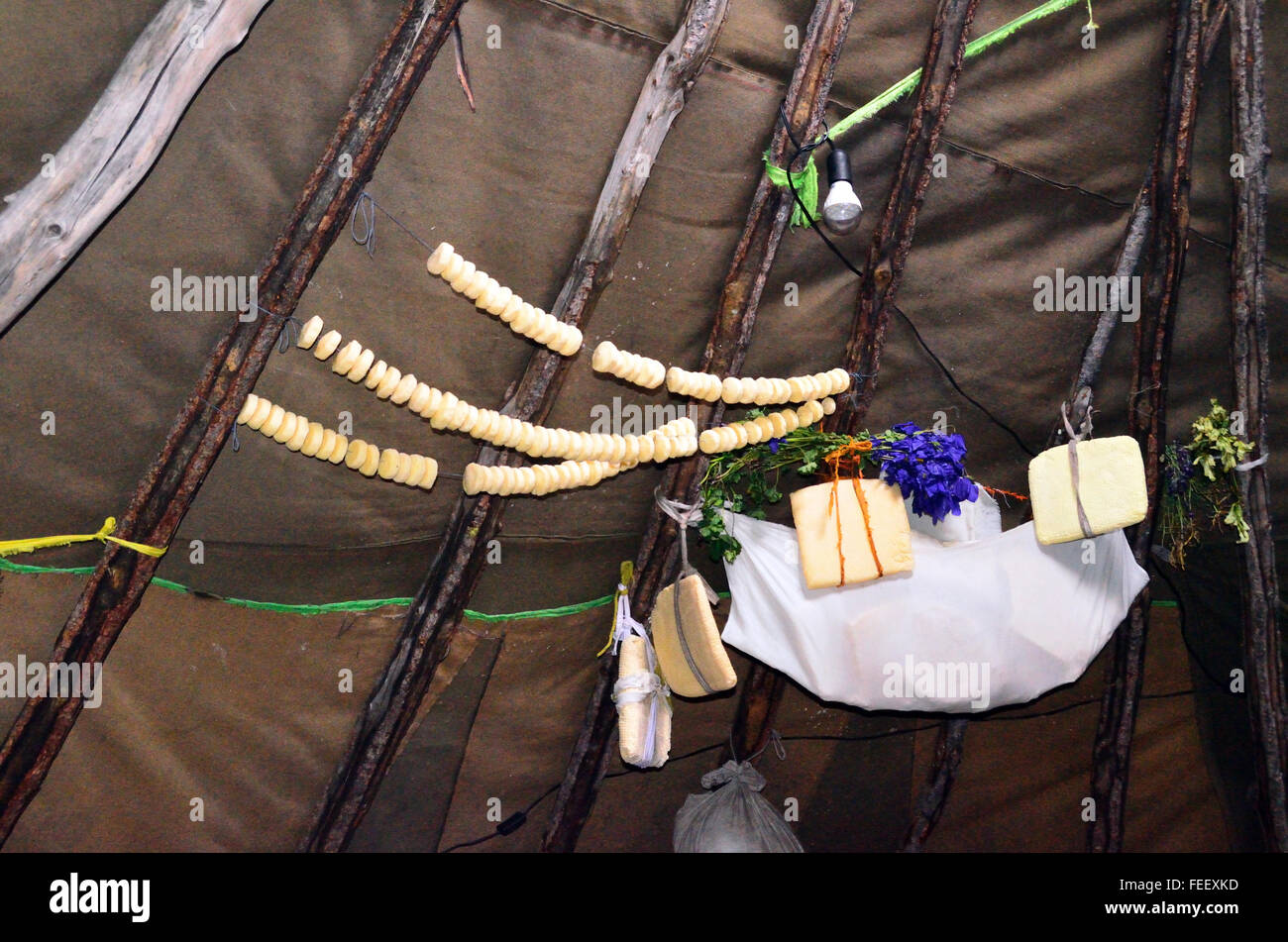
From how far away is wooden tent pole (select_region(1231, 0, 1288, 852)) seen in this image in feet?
11.0

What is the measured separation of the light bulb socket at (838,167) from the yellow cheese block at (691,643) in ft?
3.93

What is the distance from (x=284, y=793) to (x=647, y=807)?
123 cm

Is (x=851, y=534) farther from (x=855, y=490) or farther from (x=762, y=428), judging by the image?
(x=762, y=428)

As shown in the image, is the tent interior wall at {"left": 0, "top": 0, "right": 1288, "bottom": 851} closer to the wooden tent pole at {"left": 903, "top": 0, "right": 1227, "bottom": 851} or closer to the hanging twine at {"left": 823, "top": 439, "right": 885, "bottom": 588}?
the wooden tent pole at {"left": 903, "top": 0, "right": 1227, "bottom": 851}

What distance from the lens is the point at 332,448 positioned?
279cm

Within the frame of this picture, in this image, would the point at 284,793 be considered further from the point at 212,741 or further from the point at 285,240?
the point at 285,240

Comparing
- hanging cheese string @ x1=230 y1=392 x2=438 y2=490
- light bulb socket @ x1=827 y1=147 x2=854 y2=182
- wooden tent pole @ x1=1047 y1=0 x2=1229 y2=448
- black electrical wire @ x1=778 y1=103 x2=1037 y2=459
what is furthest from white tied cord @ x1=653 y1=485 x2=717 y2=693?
wooden tent pole @ x1=1047 y1=0 x2=1229 y2=448

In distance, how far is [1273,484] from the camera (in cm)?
380

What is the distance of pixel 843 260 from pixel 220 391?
1794mm

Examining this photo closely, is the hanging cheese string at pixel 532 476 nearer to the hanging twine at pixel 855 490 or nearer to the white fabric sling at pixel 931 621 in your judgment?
the white fabric sling at pixel 931 621

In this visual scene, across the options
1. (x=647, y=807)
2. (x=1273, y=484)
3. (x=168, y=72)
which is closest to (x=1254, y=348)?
(x=1273, y=484)

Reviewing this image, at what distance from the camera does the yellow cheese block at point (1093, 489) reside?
3197 millimetres

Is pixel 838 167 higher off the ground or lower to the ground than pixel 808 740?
higher

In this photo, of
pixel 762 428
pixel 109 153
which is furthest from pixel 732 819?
pixel 109 153
